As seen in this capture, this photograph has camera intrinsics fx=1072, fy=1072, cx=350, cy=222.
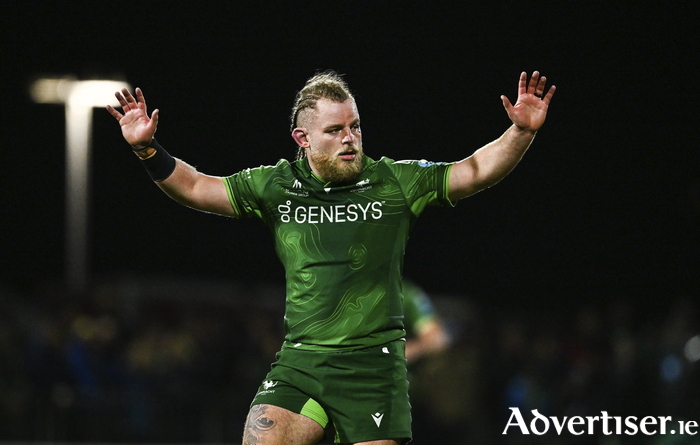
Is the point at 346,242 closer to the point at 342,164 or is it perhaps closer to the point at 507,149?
the point at 342,164

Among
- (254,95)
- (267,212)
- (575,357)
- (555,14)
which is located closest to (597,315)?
(575,357)

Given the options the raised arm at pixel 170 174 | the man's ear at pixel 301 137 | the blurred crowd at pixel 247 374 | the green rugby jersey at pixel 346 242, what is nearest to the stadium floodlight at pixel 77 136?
the blurred crowd at pixel 247 374

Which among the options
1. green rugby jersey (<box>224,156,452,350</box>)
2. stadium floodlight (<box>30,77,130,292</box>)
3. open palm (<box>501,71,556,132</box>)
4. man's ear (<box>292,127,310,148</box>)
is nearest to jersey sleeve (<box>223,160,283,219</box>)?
green rugby jersey (<box>224,156,452,350</box>)

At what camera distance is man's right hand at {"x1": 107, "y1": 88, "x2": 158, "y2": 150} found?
523cm

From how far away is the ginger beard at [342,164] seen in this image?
5.04 m

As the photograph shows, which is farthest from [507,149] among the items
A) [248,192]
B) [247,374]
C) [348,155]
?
[247,374]

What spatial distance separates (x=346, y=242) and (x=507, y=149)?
0.85 metres

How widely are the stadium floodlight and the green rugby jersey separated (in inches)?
638

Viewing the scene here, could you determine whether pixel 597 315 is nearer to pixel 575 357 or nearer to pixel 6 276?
pixel 575 357

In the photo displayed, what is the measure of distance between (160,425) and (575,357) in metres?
4.33

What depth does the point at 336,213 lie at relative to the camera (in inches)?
198

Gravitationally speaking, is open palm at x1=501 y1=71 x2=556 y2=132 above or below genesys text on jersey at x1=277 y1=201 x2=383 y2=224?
above

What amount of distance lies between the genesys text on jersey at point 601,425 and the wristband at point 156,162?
439 centimetres

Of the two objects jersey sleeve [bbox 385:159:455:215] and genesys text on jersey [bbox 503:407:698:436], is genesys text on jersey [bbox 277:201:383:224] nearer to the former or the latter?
jersey sleeve [bbox 385:159:455:215]
